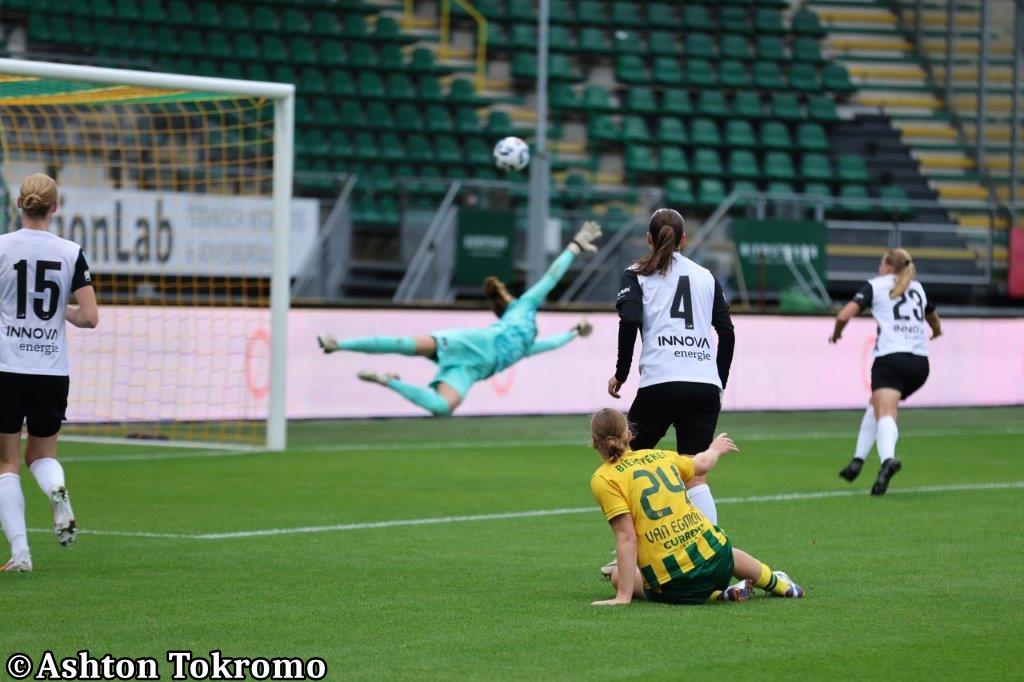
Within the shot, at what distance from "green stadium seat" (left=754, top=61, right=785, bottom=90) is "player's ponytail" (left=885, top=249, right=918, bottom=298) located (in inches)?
765

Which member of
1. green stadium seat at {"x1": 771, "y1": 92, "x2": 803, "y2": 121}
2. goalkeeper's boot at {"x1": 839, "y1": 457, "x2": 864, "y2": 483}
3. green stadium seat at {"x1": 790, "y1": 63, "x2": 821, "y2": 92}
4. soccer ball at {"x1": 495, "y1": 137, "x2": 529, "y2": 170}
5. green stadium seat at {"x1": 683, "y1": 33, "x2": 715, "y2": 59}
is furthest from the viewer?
green stadium seat at {"x1": 790, "y1": 63, "x2": 821, "y2": 92}

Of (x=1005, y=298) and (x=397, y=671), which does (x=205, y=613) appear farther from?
(x=1005, y=298)

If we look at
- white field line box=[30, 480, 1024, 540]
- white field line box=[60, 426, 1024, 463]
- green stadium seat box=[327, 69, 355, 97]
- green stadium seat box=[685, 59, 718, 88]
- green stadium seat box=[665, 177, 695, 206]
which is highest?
green stadium seat box=[685, 59, 718, 88]

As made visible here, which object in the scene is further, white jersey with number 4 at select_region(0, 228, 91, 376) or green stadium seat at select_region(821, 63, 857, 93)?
green stadium seat at select_region(821, 63, 857, 93)

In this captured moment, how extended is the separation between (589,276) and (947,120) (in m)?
12.6

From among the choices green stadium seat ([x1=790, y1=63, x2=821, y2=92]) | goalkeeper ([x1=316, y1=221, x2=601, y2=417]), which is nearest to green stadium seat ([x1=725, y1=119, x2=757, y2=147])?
green stadium seat ([x1=790, y1=63, x2=821, y2=92])

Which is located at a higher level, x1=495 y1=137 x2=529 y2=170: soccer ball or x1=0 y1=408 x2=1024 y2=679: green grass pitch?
x1=495 y1=137 x2=529 y2=170: soccer ball

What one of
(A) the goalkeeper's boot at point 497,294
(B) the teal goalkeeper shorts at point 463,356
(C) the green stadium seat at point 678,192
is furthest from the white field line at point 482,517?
(C) the green stadium seat at point 678,192

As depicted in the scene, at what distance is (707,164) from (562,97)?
294 cm

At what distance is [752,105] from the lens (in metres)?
30.9

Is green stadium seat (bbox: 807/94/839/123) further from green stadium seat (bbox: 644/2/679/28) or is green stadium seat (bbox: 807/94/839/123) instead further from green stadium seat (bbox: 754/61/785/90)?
green stadium seat (bbox: 644/2/679/28)

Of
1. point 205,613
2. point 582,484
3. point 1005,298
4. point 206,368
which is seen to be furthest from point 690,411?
point 1005,298

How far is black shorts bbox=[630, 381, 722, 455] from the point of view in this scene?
8133 millimetres

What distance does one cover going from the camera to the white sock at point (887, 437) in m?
12.3
